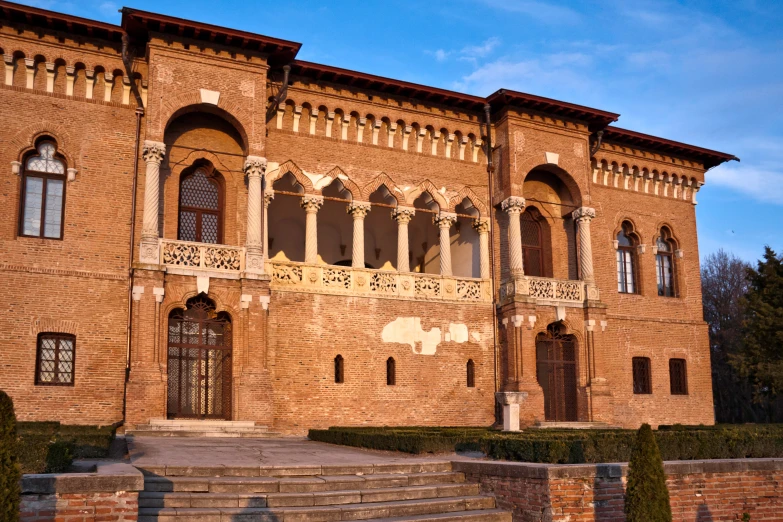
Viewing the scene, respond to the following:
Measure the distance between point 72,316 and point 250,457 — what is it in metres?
8.41

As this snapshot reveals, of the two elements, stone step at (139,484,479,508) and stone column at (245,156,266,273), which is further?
stone column at (245,156,266,273)

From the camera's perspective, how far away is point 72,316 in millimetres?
20375

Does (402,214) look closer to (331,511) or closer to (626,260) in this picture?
(626,260)

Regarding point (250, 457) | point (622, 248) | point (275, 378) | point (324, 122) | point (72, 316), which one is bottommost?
point (250, 457)

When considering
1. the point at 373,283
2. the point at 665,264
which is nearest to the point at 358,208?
the point at 373,283

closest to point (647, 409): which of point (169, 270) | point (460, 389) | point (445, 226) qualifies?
point (460, 389)

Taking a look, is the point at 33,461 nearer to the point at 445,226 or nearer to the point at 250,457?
the point at 250,457

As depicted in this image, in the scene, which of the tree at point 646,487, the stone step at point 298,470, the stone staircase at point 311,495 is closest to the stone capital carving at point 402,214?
the stone step at point 298,470

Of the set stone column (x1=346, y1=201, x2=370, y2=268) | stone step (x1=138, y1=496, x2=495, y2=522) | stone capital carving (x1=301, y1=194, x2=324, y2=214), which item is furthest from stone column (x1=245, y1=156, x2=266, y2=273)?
stone step (x1=138, y1=496, x2=495, y2=522)

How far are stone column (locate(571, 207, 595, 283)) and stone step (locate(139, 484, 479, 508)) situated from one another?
15.6 m

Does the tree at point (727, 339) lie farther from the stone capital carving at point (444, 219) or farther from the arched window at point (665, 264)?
the stone capital carving at point (444, 219)

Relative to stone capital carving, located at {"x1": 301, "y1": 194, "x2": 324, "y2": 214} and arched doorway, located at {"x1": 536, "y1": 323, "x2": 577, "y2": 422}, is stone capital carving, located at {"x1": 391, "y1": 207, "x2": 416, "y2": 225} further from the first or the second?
arched doorway, located at {"x1": 536, "y1": 323, "x2": 577, "y2": 422}

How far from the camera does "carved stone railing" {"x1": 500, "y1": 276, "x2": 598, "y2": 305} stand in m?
25.2

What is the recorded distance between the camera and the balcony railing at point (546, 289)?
992 inches
